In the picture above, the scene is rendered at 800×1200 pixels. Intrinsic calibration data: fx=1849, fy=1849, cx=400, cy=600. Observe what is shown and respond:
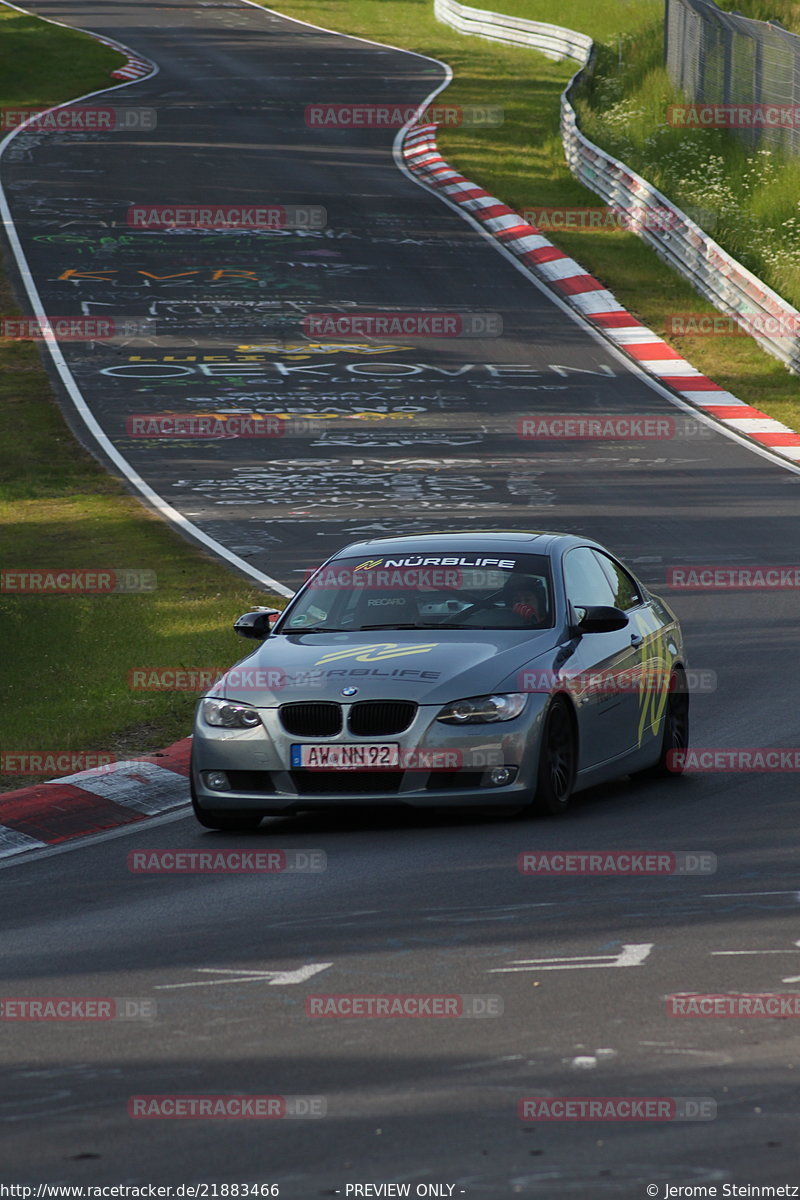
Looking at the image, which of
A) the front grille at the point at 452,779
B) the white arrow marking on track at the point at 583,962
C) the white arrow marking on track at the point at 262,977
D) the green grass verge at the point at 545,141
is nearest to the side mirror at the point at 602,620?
the front grille at the point at 452,779

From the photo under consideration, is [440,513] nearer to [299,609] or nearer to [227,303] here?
[299,609]

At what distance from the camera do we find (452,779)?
30.8 feet

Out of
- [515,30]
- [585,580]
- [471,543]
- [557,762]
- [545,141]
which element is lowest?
[545,141]

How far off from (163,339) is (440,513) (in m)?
10.7

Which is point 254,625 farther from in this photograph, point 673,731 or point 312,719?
point 673,731

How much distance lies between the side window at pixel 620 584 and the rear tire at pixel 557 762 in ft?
4.89

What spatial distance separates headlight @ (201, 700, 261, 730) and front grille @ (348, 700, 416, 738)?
0.55m

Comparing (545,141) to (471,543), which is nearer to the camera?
(471,543)

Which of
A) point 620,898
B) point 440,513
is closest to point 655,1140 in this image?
point 620,898

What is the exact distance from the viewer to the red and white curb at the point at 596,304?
24.5 metres

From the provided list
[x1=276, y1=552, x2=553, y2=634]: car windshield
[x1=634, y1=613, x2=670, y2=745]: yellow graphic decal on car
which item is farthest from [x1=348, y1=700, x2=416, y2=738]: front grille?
[x1=634, y1=613, x2=670, y2=745]: yellow graphic decal on car

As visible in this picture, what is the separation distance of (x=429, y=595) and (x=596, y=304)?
20778 millimetres

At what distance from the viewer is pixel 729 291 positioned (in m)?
29.0

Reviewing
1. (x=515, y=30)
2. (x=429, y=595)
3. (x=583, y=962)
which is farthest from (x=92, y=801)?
(x=515, y=30)
